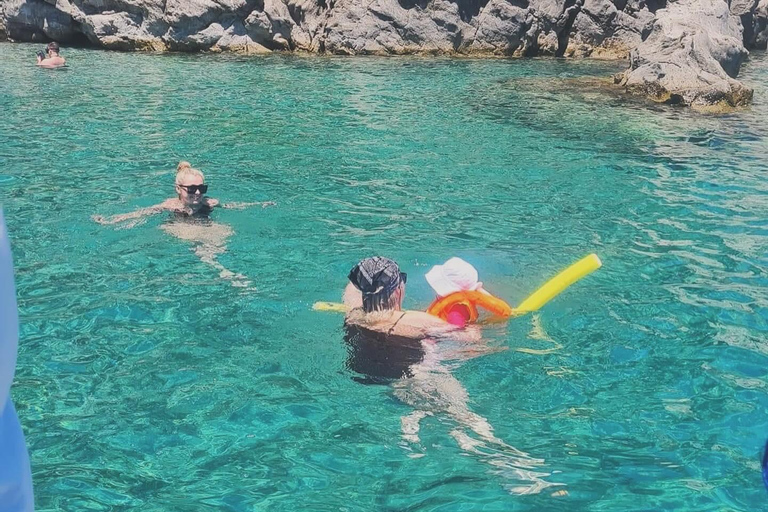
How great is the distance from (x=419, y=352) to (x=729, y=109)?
12616mm

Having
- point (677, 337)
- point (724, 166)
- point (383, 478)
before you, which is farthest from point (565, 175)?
point (383, 478)

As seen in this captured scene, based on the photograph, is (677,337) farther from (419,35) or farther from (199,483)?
(419,35)

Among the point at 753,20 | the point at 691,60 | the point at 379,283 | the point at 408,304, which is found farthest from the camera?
the point at 753,20

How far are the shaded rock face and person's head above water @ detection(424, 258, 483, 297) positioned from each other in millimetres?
19769

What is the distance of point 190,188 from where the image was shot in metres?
8.18

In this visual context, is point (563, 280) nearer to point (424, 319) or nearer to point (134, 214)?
point (424, 319)

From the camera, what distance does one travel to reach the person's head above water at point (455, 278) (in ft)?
17.4

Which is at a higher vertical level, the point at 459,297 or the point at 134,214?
the point at 459,297

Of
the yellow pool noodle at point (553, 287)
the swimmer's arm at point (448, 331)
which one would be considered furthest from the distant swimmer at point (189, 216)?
the swimmer's arm at point (448, 331)

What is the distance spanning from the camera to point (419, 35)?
24.2 m

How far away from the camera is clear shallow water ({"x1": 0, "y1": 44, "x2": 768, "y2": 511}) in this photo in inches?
170

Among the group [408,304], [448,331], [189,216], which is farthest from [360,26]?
[448,331]

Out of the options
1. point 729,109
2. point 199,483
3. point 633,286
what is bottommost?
point 199,483

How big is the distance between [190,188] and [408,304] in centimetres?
289
